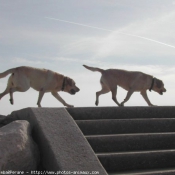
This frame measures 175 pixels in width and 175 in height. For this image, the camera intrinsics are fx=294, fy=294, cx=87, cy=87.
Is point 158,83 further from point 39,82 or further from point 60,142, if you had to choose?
point 60,142

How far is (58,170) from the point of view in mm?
3594

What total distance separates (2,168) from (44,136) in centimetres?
81

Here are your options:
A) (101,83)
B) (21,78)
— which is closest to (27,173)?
(21,78)

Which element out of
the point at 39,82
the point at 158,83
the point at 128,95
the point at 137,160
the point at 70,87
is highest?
the point at 158,83

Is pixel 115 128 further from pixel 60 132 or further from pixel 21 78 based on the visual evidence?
pixel 21 78

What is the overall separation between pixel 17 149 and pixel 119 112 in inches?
99.7

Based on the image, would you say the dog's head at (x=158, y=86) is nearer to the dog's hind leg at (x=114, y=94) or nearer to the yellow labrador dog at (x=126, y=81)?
the yellow labrador dog at (x=126, y=81)

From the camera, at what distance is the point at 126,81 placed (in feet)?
30.0

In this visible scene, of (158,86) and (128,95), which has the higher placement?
(158,86)

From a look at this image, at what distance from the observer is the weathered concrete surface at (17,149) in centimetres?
363

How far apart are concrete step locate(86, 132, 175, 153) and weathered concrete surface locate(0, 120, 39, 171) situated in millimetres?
993

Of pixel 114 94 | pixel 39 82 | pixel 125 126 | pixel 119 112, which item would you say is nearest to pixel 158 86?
pixel 114 94

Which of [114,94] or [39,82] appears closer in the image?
[39,82]

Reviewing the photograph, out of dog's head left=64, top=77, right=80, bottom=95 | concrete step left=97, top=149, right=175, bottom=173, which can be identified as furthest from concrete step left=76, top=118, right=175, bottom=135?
dog's head left=64, top=77, right=80, bottom=95
